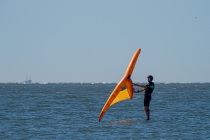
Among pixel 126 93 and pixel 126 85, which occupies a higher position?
pixel 126 85

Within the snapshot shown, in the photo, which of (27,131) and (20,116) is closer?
(27,131)

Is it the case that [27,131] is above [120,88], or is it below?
below

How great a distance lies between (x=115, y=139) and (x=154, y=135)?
1.64 metres

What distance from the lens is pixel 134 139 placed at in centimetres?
1922

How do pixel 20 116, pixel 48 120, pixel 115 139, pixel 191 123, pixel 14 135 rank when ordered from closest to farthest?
1. pixel 115 139
2. pixel 14 135
3. pixel 191 123
4. pixel 48 120
5. pixel 20 116

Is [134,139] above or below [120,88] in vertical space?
below

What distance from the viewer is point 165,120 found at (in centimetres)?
2534

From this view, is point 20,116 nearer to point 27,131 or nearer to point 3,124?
point 3,124

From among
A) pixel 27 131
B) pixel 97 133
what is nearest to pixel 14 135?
pixel 27 131

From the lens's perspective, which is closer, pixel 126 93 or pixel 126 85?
pixel 126 85

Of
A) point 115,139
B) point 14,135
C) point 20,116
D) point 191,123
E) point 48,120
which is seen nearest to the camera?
point 115,139

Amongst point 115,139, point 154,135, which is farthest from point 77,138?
point 154,135

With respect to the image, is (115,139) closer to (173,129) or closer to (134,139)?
(134,139)

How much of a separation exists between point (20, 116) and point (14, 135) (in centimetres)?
793
